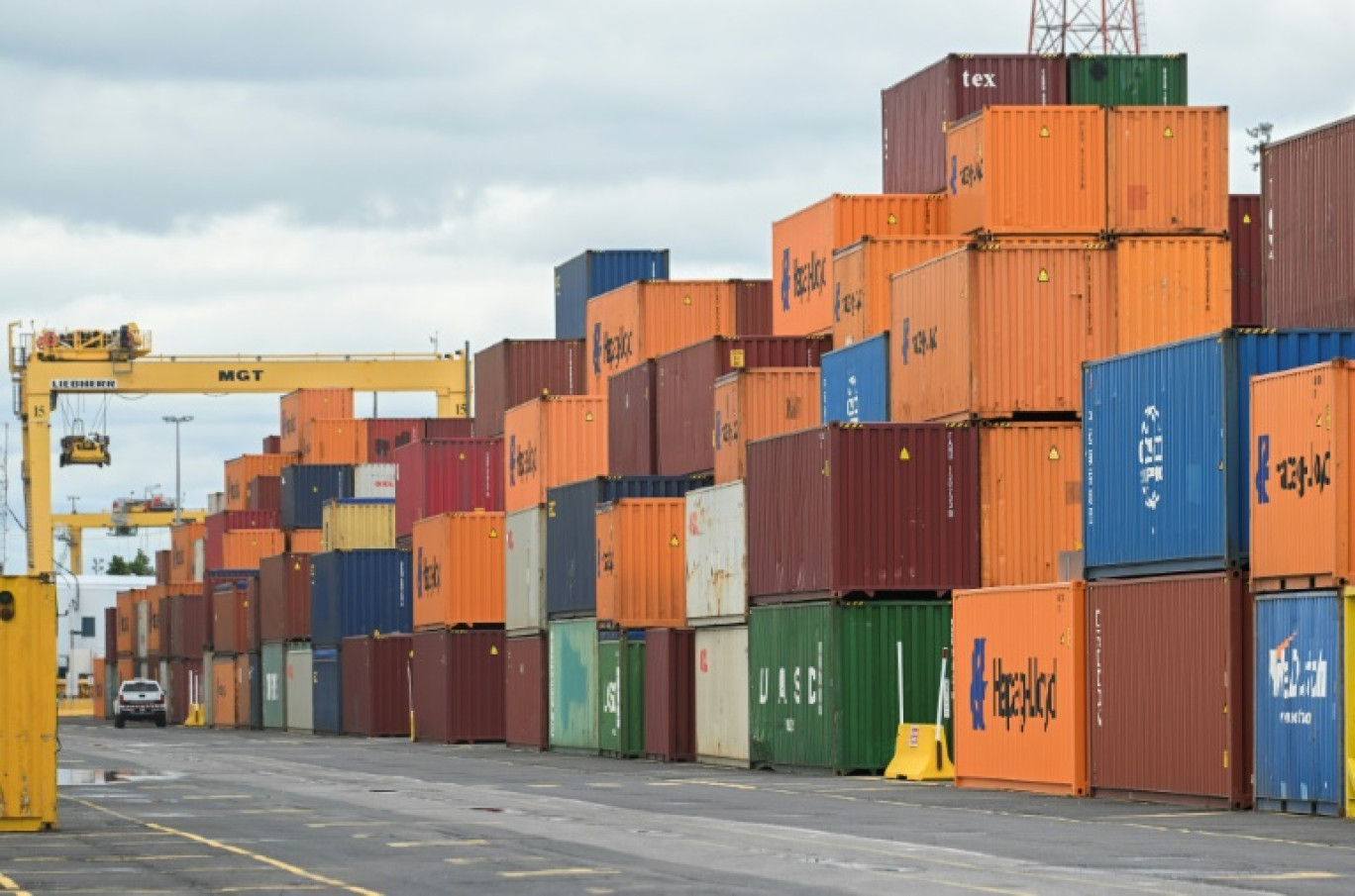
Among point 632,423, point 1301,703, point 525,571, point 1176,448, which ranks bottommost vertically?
point 1301,703

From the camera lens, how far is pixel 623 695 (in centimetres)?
5456

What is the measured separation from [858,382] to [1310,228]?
1462cm

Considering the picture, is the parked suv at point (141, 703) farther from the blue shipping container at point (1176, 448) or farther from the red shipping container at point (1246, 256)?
the blue shipping container at point (1176, 448)

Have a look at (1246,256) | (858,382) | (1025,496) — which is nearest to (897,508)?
(1025,496)

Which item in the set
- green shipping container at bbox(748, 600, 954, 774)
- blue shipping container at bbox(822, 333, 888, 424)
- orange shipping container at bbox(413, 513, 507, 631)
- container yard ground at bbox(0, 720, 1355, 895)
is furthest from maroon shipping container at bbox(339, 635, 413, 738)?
green shipping container at bbox(748, 600, 954, 774)

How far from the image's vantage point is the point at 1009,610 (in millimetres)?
38844

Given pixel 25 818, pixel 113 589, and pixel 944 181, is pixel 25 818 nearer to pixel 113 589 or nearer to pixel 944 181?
pixel 944 181

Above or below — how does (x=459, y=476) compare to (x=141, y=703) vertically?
above

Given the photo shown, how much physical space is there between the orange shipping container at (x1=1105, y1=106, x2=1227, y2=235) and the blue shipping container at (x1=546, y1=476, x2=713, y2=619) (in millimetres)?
11454

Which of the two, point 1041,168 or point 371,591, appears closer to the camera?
point 1041,168

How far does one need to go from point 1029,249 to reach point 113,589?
527 feet

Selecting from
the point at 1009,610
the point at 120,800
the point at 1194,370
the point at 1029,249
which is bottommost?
the point at 120,800

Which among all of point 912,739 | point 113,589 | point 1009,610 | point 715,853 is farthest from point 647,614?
point 113,589

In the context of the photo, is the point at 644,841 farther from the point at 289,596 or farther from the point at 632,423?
the point at 289,596
